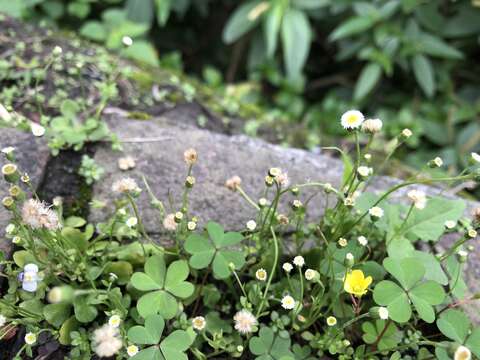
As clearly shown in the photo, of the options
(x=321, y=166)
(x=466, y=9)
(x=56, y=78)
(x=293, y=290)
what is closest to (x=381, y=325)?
(x=293, y=290)

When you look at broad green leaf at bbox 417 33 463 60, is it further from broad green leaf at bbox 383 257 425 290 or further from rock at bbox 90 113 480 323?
broad green leaf at bbox 383 257 425 290

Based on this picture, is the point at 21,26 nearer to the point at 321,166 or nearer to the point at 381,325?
the point at 321,166

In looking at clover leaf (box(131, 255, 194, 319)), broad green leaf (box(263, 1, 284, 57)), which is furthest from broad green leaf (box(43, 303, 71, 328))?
broad green leaf (box(263, 1, 284, 57))

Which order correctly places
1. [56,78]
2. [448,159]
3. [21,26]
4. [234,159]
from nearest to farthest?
[234,159] < [56,78] < [21,26] < [448,159]

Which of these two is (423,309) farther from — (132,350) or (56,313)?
(56,313)

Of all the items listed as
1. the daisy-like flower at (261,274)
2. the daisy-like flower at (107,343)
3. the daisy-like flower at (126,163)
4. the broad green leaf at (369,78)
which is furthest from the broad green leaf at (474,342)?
the broad green leaf at (369,78)

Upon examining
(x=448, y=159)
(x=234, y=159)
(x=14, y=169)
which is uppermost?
(x=14, y=169)
